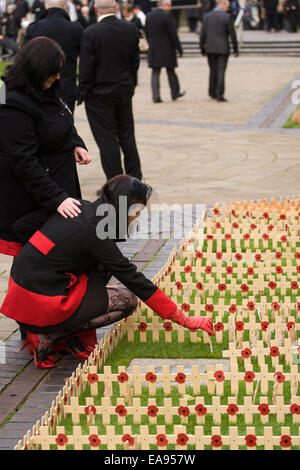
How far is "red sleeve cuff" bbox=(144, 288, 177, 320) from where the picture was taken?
5.10m

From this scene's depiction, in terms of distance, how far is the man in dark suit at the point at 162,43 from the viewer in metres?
17.5

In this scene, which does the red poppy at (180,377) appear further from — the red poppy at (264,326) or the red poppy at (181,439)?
the red poppy at (264,326)

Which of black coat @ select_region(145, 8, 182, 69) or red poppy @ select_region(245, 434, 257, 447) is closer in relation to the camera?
red poppy @ select_region(245, 434, 257, 447)

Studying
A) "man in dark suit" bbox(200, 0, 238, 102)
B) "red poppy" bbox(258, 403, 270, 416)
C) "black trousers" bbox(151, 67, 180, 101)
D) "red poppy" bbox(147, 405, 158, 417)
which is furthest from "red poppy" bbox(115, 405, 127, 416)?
"black trousers" bbox(151, 67, 180, 101)

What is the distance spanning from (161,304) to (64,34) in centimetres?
487

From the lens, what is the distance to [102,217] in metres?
5.01

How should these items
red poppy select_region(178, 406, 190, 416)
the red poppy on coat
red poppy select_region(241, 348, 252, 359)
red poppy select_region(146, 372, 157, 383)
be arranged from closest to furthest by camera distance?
red poppy select_region(178, 406, 190, 416) → red poppy select_region(146, 372, 157, 383) → red poppy select_region(241, 348, 252, 359) → the red poppy on coat

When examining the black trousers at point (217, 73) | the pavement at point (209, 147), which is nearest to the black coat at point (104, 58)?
the pavement at point (209, 147)

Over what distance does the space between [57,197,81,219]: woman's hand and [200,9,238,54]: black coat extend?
12.6 meters

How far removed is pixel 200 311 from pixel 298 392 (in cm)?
144

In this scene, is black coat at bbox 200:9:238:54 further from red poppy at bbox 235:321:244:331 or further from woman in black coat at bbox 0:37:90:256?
red poppy at bbox 235:321:244:331

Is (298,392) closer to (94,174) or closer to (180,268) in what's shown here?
(180,268)

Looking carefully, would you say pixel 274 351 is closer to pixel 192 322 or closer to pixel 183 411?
pixel 192 322

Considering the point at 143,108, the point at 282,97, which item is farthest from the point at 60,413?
the point at 282,97
